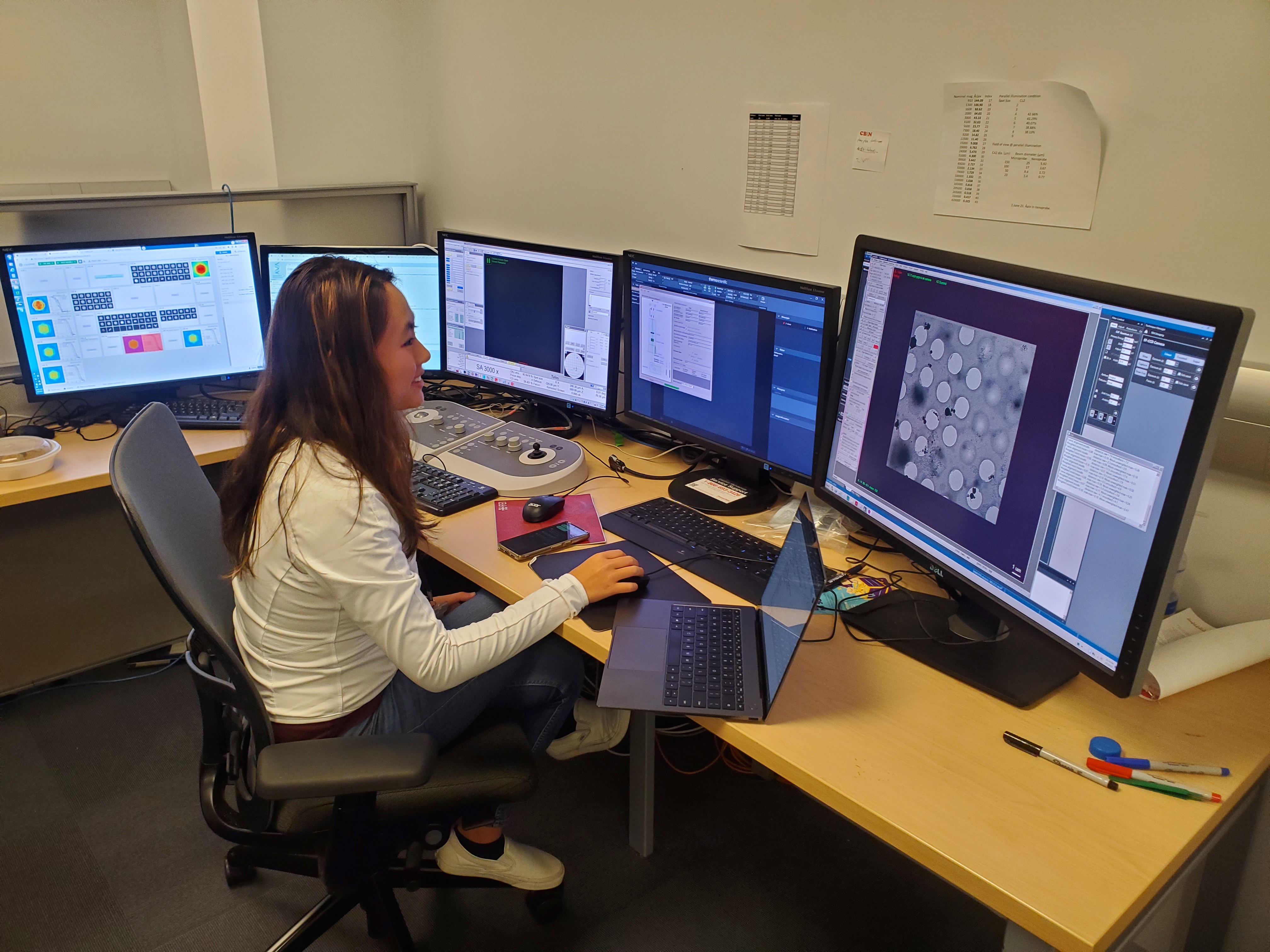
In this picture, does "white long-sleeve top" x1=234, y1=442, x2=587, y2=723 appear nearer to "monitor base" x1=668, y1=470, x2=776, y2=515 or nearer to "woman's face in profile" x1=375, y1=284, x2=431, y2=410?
"woman's face in profile" x1=375, y1=284, x2=431, y2=410

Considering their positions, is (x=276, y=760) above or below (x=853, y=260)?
below

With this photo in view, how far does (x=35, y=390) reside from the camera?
6.81ft

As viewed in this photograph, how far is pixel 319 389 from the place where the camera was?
4.07ft

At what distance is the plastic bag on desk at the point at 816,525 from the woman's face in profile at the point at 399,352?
66 cm

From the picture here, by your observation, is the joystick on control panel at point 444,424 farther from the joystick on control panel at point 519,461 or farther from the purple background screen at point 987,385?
the purple background screen at point 987,385

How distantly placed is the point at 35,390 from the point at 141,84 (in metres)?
1.36

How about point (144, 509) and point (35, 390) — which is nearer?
point (144, 509)

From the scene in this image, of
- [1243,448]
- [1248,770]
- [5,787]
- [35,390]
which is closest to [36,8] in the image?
[35,390]

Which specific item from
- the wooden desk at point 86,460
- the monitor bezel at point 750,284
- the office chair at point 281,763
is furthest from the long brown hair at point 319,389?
the monitor bezel at point 750,284

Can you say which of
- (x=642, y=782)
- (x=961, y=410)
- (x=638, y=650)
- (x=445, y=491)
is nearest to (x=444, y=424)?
(x=445, y=491)

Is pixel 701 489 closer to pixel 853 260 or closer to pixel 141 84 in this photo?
pixel 853 260

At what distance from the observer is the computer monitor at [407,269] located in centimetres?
224

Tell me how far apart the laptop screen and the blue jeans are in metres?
0.40


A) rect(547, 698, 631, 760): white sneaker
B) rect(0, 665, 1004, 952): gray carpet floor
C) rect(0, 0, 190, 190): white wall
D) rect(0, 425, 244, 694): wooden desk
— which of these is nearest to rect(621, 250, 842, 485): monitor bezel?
rect(547, 698, 631, 760): white sneaker
